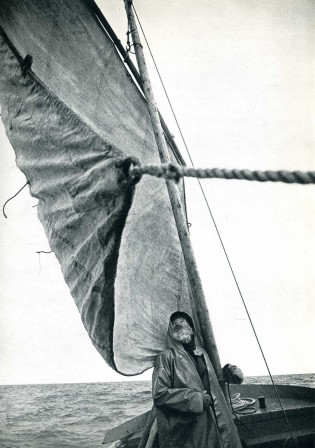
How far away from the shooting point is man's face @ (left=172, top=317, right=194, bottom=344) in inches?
105

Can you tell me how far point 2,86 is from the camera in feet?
11.2

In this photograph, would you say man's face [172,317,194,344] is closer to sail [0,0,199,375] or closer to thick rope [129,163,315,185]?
sail [0,0,199,375]

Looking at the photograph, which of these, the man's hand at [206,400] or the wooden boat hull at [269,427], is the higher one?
the man's hand at [206,400]

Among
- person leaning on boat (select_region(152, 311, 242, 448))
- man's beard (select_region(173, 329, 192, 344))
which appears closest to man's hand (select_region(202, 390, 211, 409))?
person leaning on boat (select_region(152, 311, 242, 448))

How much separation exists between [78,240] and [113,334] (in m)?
0.66

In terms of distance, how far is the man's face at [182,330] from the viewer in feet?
8.71

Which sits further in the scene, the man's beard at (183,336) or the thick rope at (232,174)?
the man's beard at (183,336)

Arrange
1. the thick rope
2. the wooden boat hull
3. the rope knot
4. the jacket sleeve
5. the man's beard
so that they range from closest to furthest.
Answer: the thick rope → the rope knot → the jacket sleeve → the man's beard → the wooden boat hull

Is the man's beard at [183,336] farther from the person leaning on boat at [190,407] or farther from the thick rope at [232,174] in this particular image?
the thick rope at [232,174]

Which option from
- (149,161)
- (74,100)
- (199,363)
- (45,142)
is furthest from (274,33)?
(199,363)

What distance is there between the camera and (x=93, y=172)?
2.21 m

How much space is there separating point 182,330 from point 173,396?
448mm

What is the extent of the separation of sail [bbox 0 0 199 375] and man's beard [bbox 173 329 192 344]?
0.91ft

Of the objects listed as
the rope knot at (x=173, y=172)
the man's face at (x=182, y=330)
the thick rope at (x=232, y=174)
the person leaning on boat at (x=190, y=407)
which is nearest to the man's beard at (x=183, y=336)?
the man's face at (x=182, y=330)
